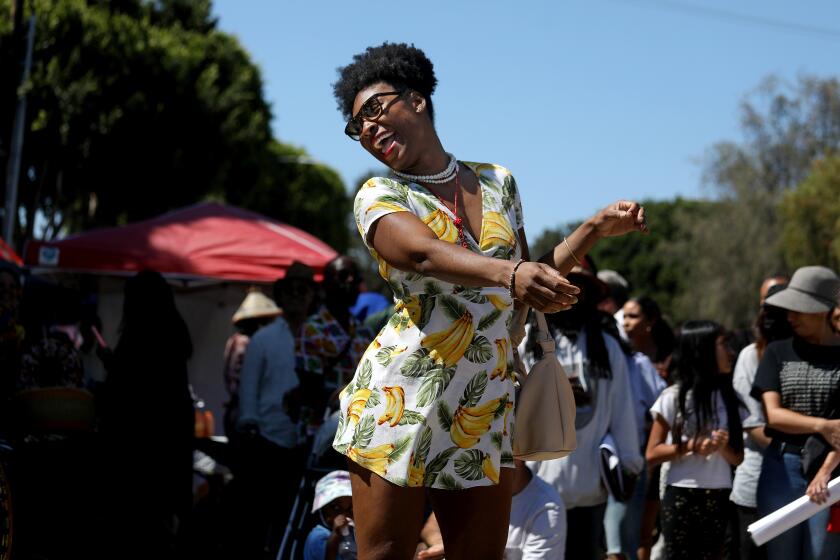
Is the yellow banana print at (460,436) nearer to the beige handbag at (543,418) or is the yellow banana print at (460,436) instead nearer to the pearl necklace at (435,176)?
the beige handbag at (543,418)

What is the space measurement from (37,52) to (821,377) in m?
19.5

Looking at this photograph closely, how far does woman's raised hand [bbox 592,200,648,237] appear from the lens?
2936 mm

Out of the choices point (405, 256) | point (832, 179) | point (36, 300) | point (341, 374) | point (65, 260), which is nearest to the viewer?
point (405, 256)

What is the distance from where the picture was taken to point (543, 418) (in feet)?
10.0

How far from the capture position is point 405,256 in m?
2.71

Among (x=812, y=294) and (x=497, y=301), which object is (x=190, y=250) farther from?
(x=497, y=301)


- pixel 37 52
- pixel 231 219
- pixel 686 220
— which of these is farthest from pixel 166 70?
pixel 686 220

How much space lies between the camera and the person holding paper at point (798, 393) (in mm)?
5180

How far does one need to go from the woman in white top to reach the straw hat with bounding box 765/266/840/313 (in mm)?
865

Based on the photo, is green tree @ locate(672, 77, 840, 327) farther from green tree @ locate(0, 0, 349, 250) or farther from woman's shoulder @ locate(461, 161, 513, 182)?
woman's shoulder @ locate(461, 161, 513, 182)

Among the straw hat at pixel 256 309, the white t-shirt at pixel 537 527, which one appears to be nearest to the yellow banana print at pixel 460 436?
the white t-shirt at pixel 537 527

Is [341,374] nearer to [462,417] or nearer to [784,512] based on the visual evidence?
[784,512]

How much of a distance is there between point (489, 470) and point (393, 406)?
29cm

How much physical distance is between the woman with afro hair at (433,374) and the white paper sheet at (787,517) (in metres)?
1.98
